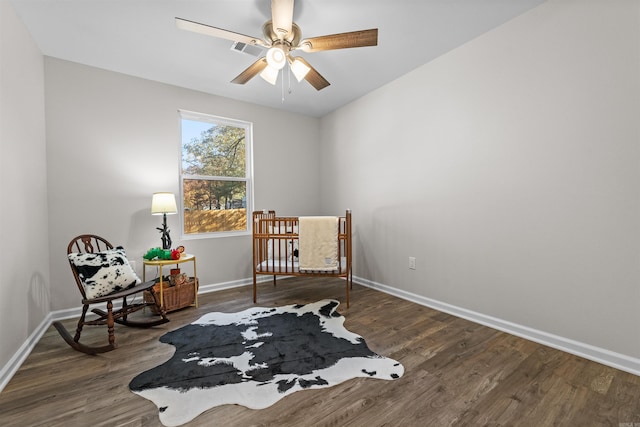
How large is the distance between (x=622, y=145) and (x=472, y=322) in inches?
66.7

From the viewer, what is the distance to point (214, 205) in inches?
144

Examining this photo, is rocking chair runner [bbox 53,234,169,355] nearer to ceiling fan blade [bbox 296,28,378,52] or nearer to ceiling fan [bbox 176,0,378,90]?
ceiling fan [bbox 176,0,378,90]

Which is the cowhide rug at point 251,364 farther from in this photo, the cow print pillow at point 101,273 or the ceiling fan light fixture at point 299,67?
the ceiling fan light fixture at point 299,67

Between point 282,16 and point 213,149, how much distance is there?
2.23 meters

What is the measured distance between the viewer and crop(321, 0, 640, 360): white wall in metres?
1.76

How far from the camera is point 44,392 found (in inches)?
63.0

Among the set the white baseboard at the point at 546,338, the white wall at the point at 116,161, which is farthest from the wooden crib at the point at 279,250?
the white baseboard at the point at 546,338

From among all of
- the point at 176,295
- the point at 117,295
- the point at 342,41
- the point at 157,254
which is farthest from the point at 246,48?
the point at 176,295

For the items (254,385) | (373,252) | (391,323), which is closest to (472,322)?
(391,323)

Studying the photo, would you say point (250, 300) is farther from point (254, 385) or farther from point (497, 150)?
point (497, 150)

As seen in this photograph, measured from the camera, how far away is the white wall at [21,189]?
180 centimetres

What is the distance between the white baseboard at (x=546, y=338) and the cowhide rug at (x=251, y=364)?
106 centimetres

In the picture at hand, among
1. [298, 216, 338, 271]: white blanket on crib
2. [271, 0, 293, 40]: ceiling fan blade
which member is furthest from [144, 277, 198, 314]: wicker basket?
[271, 0, 293, 40]: ceiling fan blade

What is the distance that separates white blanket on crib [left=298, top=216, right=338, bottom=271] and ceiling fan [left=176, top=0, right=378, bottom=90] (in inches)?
55.8
